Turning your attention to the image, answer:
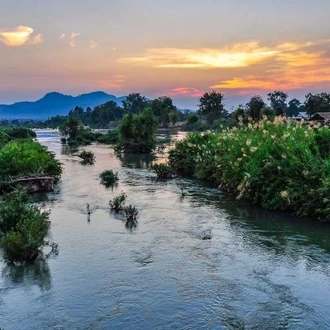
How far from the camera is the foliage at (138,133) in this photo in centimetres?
4691

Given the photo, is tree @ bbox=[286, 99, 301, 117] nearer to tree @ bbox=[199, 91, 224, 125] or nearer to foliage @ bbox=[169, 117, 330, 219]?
tree @ bbox=[199, 91, 224, 125]

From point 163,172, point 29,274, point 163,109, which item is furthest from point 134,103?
point 29,274

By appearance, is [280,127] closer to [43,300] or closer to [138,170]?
[138,170]

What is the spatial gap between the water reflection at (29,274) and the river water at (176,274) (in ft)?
0.08

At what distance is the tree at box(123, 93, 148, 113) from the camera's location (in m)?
146

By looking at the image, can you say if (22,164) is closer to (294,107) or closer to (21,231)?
(21,231)

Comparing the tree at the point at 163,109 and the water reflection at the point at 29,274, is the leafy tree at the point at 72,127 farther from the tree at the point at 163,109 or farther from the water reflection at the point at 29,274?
the water reflection at the point at 29,274

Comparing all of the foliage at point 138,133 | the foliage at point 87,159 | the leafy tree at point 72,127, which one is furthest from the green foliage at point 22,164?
the leafy tree at point 72,127

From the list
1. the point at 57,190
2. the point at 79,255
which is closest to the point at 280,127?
the point at 57,190

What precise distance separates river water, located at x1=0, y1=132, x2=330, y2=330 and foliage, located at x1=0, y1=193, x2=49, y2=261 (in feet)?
1.36

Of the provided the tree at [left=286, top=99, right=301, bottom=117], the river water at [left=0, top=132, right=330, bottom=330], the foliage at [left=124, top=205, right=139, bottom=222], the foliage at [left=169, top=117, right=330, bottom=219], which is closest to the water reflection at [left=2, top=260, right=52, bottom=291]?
the river water at [left=0, top=132, right=330, bottom=330]

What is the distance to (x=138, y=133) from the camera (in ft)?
155

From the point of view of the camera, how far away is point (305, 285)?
35.8 ft

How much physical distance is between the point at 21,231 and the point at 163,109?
340 ft
